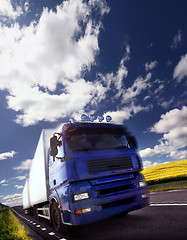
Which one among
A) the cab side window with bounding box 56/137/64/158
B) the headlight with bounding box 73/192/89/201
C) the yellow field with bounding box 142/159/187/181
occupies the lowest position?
the headlight with bounding box 73/192/89/201

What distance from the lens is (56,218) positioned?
5488 millimetres

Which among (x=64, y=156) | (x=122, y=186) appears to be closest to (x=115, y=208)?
(x=122, y=186)

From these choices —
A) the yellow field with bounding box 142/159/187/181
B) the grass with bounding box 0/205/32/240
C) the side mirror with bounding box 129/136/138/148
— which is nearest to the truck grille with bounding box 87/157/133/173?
the side mirror with bounding box 129/136/138/148

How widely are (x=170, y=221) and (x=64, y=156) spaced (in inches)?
111

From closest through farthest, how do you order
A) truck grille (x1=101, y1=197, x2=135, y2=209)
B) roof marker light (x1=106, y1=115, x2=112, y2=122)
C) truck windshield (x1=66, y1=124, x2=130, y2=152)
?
truck grille (x1=101, y1=197, x2=135, y2=209)
truck windshield (x1=66, y1=124, x2=130, y2=152)
roof marker light (x1=106, y1=115, x2=112, y2=122)

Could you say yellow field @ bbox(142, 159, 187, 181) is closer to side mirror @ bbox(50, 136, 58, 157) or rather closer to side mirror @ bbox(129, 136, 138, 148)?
side mirror @ bbox(129, 136, 138, 148)

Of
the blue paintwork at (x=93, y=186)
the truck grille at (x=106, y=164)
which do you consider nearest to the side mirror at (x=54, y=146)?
the blue paintwork at (x=93, y=186)

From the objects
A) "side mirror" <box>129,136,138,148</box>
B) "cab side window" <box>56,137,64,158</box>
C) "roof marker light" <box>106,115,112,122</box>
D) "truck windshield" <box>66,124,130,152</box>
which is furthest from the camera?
"roof marker light" <box>106,115,112,122</box>

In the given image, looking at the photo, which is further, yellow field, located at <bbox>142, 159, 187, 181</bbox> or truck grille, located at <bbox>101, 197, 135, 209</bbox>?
yellow field, located at <bbox>142, 159, 187, 181</bbox>

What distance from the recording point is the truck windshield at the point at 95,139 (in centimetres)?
495

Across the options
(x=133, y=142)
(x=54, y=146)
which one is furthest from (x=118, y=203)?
(x=54, y=146)

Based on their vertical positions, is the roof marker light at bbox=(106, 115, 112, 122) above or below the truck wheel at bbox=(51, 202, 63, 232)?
above

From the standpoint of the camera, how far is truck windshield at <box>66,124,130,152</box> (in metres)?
4.95

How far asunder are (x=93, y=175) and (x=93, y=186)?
249 millimetres
